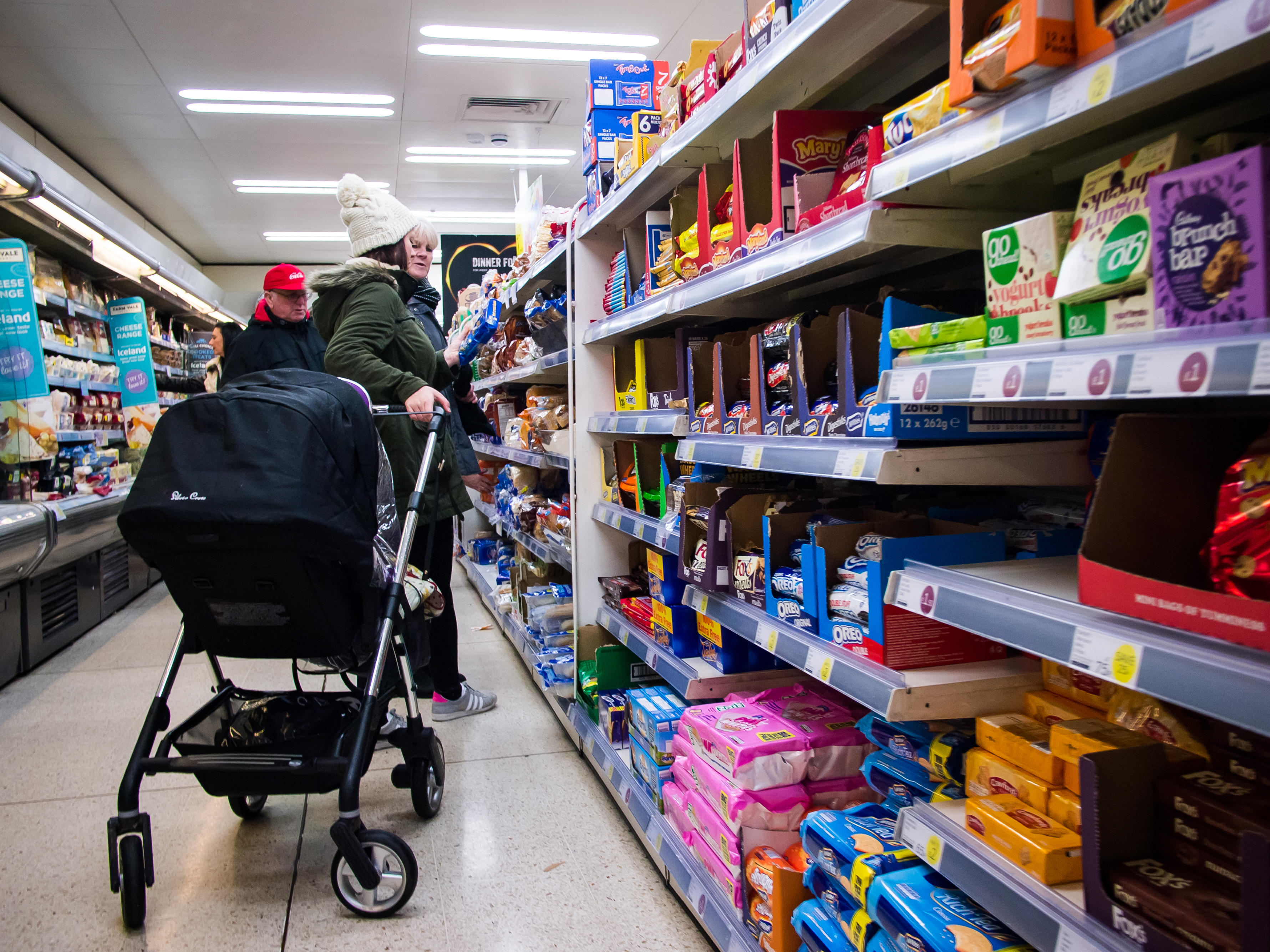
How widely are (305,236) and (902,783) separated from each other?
36.5ft

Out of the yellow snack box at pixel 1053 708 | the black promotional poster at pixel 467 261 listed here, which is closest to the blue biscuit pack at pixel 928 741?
the yellow snack box at pixel 1053 708

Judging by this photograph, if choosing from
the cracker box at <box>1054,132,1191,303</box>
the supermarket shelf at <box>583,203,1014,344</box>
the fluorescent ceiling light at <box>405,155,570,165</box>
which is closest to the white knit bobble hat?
the supermarket shelf at <box>583,203,1014,344</box>

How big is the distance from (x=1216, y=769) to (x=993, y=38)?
0.84 metres

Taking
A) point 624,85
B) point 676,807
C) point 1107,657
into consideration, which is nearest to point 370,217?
point 624,85

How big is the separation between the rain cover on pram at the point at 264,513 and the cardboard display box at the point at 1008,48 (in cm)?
148

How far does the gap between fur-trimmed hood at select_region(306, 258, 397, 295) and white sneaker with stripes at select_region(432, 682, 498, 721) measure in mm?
1568

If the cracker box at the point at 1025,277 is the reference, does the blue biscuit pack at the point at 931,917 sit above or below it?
below

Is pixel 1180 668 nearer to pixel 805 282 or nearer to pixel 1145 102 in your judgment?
pixel 1145 102

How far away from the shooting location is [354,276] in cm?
281

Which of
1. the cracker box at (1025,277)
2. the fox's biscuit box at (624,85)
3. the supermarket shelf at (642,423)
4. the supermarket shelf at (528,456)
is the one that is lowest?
the supermarket shelf at (528,456)

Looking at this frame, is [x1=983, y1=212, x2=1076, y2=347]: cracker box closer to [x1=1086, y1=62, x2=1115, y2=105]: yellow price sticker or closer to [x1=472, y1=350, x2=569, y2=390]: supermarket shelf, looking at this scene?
[x1=1086, y1=62, x2=1115, y2=105]: yellow price sticker

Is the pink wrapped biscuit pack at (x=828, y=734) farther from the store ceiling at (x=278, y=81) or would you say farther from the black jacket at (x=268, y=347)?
the store ceiling at (x=278, y=81)

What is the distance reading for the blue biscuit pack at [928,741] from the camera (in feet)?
4.19

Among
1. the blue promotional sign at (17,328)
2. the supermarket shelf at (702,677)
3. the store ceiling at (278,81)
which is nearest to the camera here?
the supermarket shelf at (702,677)
